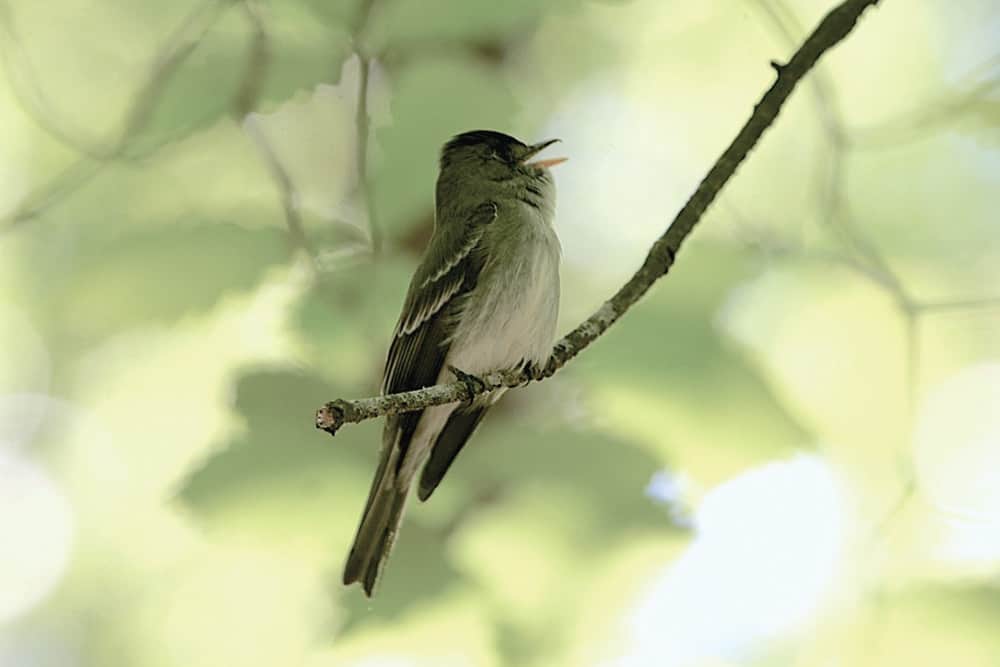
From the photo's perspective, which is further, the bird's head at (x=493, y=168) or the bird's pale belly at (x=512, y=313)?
the bird's head at (x=493, y=168)

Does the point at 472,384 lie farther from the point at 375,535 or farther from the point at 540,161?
the point at 540,161

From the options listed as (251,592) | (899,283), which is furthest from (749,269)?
(251,592)

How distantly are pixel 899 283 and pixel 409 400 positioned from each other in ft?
2.51

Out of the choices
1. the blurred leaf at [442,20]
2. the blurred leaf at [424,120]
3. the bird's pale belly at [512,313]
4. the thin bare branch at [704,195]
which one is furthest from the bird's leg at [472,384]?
the blurred leaf at [442,20]

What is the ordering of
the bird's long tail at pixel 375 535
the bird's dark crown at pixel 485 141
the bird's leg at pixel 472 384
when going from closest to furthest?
the bird's leg at pixel 472 384 → the bird's long tail at pixel 375 535 → the bird's dark crown at pixel 485 141

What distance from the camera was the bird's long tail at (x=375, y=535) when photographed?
119 cm

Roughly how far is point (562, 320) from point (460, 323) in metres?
0.19

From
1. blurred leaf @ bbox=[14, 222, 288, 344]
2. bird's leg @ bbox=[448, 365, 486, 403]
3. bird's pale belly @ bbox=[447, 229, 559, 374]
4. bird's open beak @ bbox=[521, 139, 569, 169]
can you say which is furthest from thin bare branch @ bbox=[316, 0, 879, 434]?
blurred leaf @ bbox=[14, 222, 288, 344]

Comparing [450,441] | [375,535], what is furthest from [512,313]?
[375,535]

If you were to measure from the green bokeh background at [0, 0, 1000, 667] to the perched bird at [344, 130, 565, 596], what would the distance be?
0.19 feet

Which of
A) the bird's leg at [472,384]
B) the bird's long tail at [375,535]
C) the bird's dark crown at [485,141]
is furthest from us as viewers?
the bird's dark crown at [485,141]

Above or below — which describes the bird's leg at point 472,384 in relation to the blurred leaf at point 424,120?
below

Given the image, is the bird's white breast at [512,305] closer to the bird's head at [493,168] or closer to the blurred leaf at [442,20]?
the bird's head at [493,168]

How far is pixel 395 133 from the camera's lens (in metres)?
1.23
